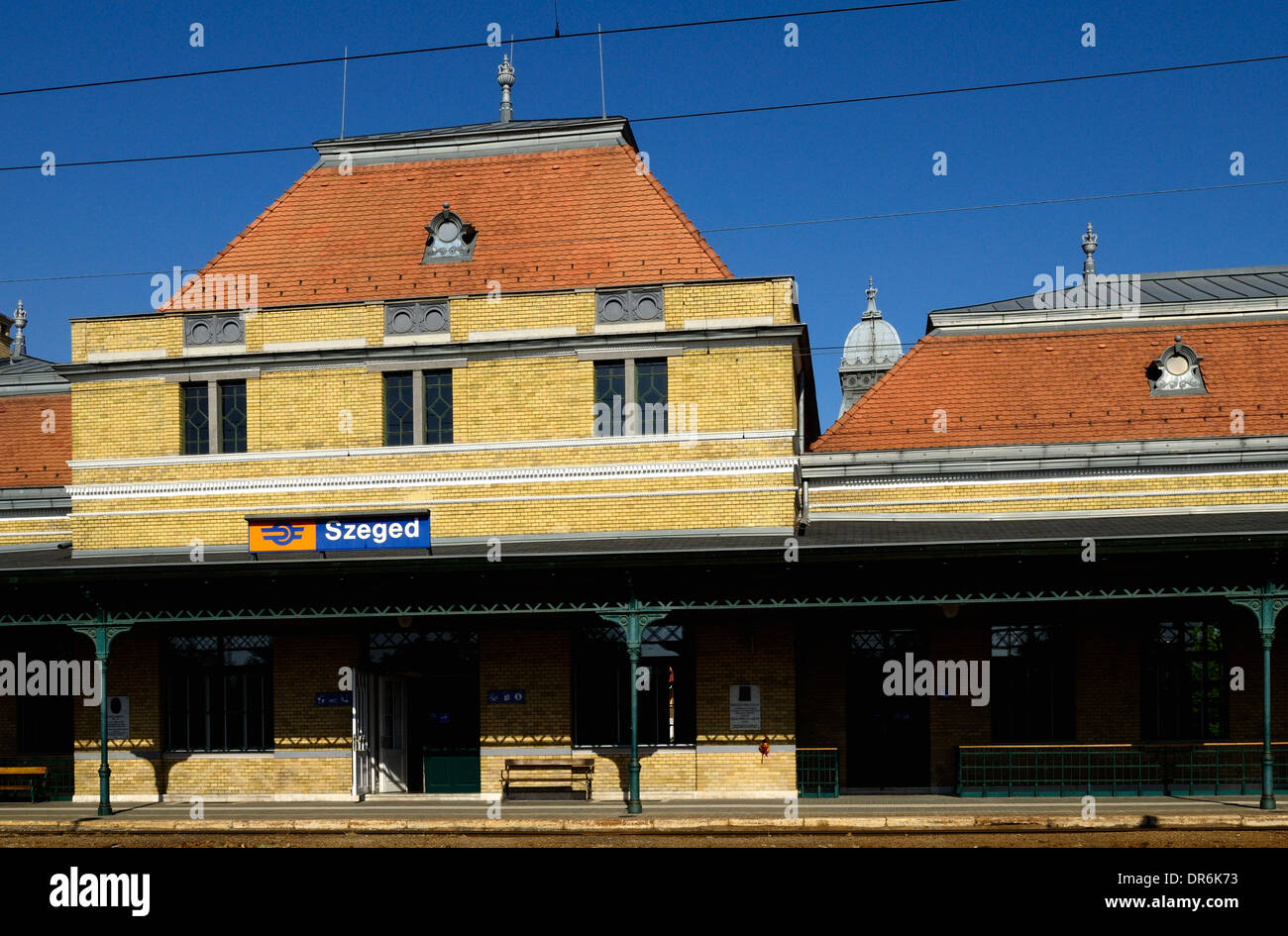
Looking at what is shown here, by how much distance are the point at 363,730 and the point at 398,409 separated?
5828 millimetres

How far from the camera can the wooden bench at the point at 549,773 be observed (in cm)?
2517

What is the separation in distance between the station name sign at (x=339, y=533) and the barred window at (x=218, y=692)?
6.40ft

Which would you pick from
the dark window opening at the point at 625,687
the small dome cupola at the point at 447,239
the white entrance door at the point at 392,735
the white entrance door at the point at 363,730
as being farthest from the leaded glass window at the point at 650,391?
the white entrance door at the point at 363,730

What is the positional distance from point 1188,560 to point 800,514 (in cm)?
722

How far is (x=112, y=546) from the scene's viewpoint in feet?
89.0

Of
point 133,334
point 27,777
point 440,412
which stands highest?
point 133,334

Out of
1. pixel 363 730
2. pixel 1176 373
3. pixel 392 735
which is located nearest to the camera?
pixel 363 730

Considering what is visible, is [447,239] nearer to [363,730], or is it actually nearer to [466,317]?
[466,317]

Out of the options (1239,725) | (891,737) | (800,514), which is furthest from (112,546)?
(1239,725)

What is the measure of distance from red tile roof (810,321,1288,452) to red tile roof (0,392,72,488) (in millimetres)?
16121

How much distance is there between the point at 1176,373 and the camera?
95.9ft

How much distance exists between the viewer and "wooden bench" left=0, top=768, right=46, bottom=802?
26219 mm

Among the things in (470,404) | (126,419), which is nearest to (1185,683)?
(470,404)

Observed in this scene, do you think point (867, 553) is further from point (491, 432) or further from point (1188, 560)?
point (491, 432)
